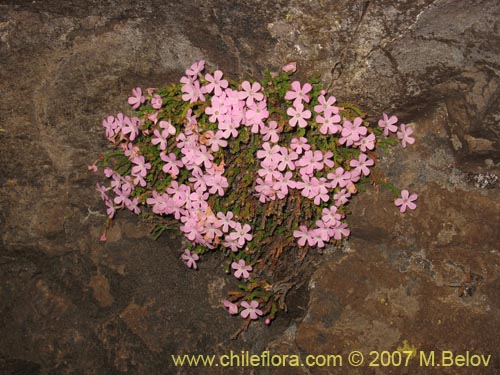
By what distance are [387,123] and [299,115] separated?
0.64m

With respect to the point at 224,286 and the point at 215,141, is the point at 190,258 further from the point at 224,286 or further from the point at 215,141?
the point at 215,141

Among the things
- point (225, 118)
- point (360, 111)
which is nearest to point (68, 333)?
point (225, 118)

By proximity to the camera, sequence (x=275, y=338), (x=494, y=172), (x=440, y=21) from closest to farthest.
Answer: (x=440, y=21)
(x=494, y=172)
(x=275, y=338)

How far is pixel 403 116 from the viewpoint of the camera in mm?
3543

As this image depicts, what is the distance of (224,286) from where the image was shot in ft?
13.0

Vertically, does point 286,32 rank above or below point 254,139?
above

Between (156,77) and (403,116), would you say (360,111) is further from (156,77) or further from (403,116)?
(156,77)

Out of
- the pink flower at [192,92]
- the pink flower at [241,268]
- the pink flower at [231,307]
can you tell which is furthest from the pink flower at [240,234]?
the pink flower at [192,92]

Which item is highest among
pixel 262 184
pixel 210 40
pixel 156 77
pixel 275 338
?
pixel 210 40

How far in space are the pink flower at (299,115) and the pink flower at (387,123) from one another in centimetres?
54

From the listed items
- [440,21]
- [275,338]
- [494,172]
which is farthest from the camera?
[275,338]

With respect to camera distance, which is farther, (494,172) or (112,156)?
(112,156)

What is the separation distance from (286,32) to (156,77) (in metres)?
0.96

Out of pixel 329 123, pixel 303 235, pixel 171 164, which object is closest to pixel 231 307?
pixel 303 235
